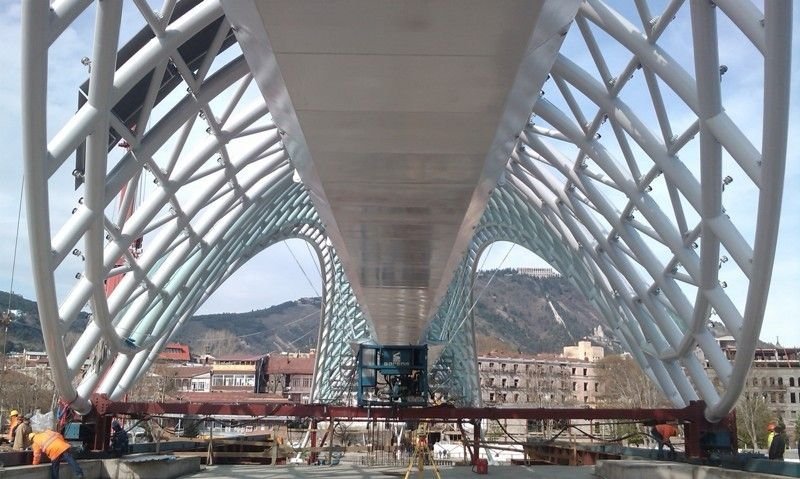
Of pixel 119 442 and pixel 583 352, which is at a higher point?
pixel 583 352

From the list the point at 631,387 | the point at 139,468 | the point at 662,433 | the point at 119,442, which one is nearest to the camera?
the point at 139,468

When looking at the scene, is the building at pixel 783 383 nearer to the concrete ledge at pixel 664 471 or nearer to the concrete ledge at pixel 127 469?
the concrete ledge at pixel 664 471

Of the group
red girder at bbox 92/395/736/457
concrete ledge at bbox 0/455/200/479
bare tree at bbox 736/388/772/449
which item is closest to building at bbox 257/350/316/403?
bare tree at bbox 736/388/772/449

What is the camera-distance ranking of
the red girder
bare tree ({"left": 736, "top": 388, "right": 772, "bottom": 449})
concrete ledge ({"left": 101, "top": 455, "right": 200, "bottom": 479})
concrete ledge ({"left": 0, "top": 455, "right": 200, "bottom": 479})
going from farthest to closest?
bare tree ({"left": 736, "top": 388, "right": 772, "bottom": 449})
the red girder
concrete ledge ({"left": 101, "top": 455, "right": 200, "bottom": 479})
concrete ledge ({"left": 0, "top": 455, "right": 200, "bottom": 479})

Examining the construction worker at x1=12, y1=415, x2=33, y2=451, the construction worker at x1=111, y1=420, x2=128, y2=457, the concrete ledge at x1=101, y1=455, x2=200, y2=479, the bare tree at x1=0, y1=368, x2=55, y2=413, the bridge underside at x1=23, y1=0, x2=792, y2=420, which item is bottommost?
the bare tree at x1=0, y1=368, x2=55, y2=413

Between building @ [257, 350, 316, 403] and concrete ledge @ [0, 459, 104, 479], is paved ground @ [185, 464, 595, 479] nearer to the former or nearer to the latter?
concrete ledge @ [0, 459, 104, 479]

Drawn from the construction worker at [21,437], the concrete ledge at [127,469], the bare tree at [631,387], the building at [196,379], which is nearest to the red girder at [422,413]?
the concrete ledge at [127,469]

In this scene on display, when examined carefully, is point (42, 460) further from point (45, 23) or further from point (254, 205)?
point (254, 205)

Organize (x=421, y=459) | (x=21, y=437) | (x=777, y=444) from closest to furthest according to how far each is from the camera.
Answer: (x=777, y=444) < (x=21, y=437) < (x=421, y=459)

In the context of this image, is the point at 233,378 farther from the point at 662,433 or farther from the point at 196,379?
the point at 662,433

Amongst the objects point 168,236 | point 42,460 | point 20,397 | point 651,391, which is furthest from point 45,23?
point 20,397

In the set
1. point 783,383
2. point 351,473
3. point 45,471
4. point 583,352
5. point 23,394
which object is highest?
point 583,352

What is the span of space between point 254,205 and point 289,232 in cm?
2234

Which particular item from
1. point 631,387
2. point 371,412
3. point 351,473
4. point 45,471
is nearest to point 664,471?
point 371,412
